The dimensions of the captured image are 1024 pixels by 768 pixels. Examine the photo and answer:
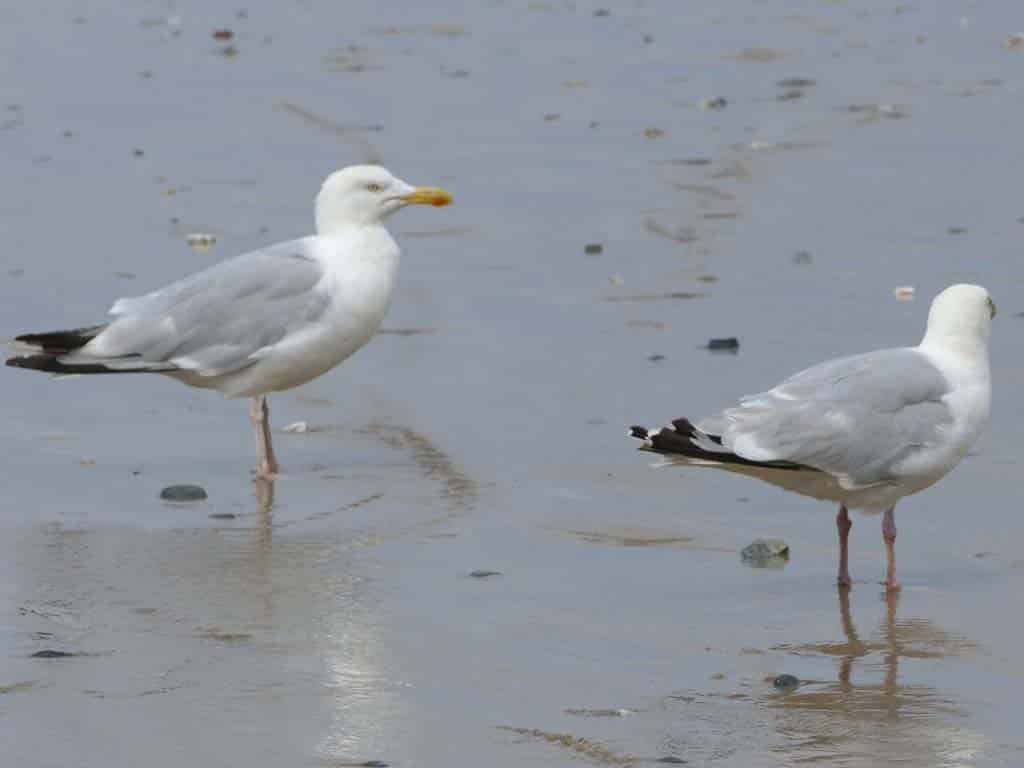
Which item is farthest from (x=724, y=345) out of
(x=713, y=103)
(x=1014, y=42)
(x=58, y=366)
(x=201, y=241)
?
(x=1014, y=42)

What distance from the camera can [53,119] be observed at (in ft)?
50.0

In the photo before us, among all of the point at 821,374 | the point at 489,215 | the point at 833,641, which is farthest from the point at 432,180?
the point at 833,641

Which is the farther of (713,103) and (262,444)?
(713,103)

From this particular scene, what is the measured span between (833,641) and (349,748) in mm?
1669

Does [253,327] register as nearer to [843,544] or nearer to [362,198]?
[362,198]

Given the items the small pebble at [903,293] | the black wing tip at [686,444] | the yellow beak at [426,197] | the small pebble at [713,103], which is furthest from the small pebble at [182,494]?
the small pebble at [713,103]

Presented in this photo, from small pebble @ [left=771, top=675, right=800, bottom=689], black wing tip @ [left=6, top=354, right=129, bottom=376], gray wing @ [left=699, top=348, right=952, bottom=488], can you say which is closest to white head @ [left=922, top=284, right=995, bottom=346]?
gray wing @ [left=699, top=348, right=952, bottom=488]

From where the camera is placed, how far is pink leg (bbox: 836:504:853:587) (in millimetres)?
7148

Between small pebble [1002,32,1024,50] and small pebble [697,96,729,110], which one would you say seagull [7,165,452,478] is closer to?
small pebble [697,96,729,110]

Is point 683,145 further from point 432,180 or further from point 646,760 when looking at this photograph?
point 646,760

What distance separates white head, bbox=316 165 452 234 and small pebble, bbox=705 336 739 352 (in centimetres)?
146

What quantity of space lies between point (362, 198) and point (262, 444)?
1.09m

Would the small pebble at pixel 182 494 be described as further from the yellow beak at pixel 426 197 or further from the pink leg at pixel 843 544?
the pink leg at pixel 843 544

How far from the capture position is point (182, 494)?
8156 mm
